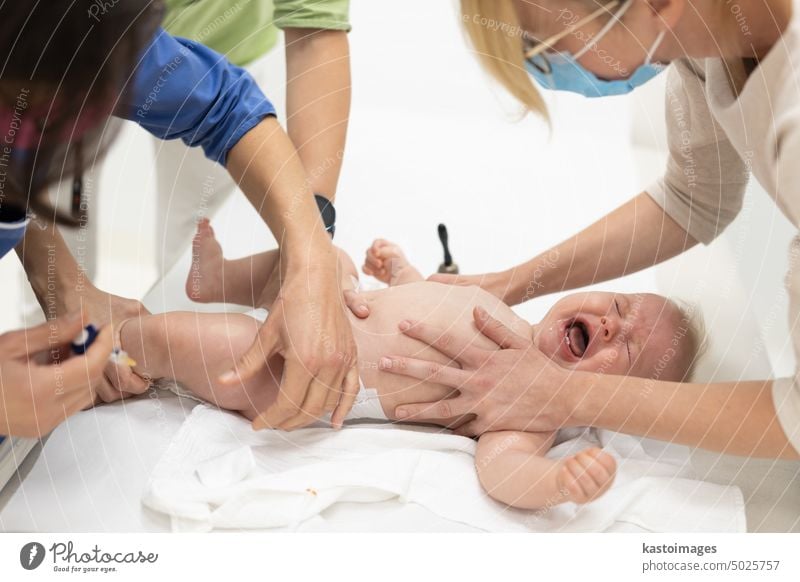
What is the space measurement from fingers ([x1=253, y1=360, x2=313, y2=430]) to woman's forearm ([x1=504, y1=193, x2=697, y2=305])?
282 millimetres

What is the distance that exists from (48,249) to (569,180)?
0.56 m

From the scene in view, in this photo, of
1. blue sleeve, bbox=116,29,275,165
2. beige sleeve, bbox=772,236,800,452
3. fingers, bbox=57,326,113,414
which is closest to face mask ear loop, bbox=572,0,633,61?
beige sleeve, bbox=772,236,800,452

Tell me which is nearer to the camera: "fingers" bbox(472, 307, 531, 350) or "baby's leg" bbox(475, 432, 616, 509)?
"baby's leg" bbox(475, 432, 616, 509)

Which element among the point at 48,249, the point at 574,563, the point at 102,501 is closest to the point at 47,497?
the point at 102,501

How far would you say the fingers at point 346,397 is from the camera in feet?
2.39

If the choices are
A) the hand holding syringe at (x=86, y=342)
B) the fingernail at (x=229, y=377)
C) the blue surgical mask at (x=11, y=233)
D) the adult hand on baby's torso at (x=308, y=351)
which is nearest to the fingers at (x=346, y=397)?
the adult hand on baby's torso at (x=308, y=351)

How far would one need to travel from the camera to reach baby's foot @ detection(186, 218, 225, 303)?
0.90 meters

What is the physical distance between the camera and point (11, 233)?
0.65 meters

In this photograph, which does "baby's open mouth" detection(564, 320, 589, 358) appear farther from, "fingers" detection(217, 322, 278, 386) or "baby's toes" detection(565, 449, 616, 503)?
"fingers" detection(217, 322, 278, 386)

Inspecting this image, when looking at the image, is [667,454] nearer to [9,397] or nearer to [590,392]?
[590,392]

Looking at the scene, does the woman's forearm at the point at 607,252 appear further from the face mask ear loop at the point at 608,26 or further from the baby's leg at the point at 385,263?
the face mask ear loop at the point at 608,26

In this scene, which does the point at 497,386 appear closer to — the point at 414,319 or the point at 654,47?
the point at 414,319

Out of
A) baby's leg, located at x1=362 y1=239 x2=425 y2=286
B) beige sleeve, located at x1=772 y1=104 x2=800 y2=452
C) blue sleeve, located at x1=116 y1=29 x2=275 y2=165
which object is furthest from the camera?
baby's leg, located at x1=362 y1=239 x2=425 y2=286

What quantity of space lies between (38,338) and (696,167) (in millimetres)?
616
